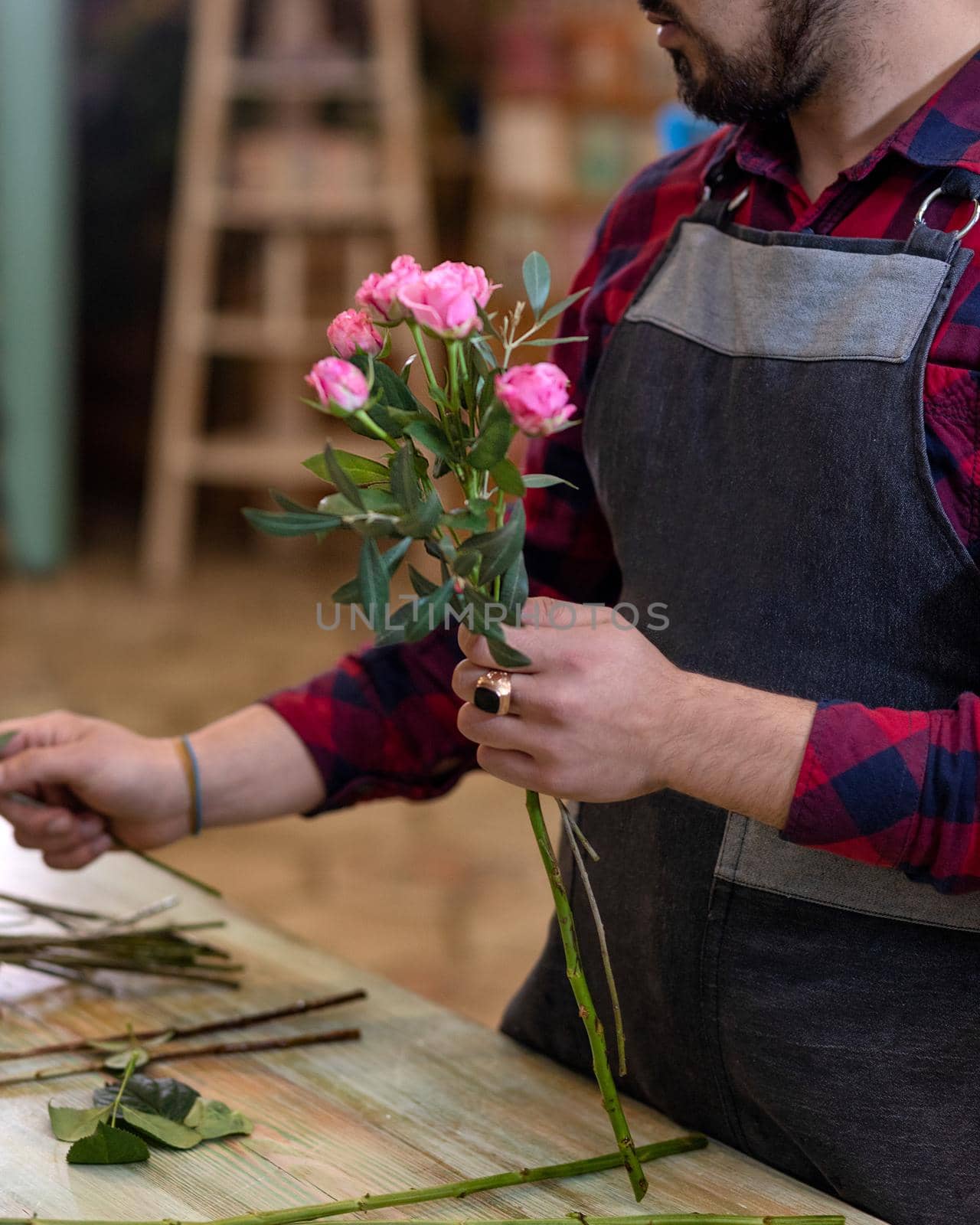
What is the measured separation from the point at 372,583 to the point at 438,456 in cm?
10

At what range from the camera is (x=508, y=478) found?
81 cm

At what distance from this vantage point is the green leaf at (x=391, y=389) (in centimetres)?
85

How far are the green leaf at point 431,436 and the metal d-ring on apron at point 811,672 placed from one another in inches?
11.4

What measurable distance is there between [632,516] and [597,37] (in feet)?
13.2

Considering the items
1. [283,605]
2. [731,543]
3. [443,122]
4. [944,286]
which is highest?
[443,122]

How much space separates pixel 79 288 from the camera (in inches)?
208

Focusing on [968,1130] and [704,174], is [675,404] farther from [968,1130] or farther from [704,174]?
[968,1130]

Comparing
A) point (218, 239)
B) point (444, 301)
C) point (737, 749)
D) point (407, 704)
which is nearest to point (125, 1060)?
point (407, 704)

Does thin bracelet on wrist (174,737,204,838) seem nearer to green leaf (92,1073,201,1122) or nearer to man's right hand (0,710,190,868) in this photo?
man's right hand (0,710,190,868)

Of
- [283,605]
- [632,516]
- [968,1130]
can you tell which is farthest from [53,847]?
[283,605]

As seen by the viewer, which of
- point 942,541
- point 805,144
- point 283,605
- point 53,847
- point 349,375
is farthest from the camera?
point 283,605

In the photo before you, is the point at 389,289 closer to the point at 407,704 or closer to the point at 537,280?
the point at 537,280

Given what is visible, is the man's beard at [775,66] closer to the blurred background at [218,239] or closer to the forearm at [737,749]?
the forearm at [737,749]

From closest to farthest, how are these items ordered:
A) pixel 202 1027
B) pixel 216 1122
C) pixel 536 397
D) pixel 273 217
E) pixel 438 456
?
pixel 536 397 → pixel 438 456 → pixel 216 1122 → pixel 202 1027 → pixel 273 217
